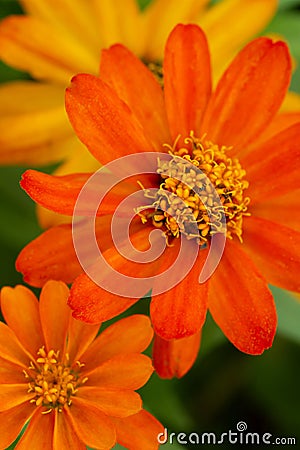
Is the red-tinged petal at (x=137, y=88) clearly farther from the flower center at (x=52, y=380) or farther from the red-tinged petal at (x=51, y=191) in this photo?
the flower center at (x=52, y=380)

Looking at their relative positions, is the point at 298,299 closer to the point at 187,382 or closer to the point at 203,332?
the point at 203,332

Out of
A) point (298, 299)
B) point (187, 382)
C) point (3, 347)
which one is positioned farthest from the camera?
point (187, 382)

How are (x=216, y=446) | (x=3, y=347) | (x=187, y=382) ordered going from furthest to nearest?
1. (x=187, y=382)
2. (x=216, y=446)
3. (x=3, y=347)

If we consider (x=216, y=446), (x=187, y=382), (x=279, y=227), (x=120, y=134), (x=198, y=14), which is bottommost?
(x=216, y=446)

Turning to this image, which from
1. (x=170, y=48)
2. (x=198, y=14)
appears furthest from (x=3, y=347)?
(x=198, y=14)

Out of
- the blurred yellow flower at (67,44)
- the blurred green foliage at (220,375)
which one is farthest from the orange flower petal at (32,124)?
the blurred green foliage at (220,375)

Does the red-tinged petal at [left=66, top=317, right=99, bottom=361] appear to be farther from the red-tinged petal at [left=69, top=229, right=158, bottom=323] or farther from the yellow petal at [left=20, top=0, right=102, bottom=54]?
the yellow petal at [left=20, top=0, right=102, bottom=54]
